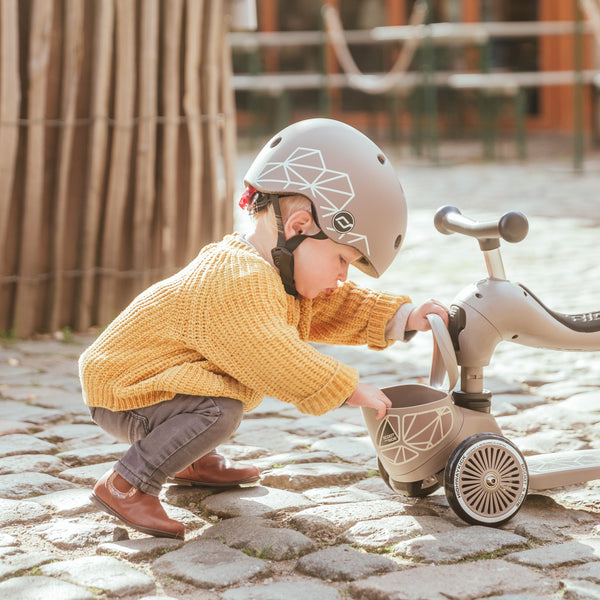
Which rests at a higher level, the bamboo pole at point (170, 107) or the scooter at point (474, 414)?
the bamboo pole at point (170, 107)

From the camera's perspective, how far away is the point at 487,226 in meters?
2.75

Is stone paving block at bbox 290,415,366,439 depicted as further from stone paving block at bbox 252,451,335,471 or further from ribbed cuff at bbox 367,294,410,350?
ribbed cuff at bbox 367,294,410,350

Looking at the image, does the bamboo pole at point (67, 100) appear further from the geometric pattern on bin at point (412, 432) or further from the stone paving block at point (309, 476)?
the geometric pattern on bin at point (412, 432)

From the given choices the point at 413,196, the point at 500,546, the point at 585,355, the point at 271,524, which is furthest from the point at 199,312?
the point at 413,196

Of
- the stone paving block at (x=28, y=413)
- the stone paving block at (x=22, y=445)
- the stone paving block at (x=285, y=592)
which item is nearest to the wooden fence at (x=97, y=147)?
the stone paving block at (x=28, y=413)

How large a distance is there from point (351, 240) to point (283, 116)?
10.2 metres

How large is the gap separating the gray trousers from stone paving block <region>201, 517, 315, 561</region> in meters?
0.19

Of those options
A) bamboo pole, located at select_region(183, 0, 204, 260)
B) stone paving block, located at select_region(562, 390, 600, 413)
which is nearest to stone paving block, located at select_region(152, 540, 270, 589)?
stone paving block, located at select_region(562, 390, 600, 413)

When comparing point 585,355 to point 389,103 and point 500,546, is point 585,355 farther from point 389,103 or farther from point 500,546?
point 389,103

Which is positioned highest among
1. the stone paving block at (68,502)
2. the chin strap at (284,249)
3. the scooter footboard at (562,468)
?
the chin strap at (284,249)

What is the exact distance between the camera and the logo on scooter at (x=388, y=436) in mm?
2758

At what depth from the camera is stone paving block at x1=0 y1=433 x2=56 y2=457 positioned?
3.38m

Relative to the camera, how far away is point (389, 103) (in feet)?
45.9

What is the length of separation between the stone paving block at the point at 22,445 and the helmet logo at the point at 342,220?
127 cm
